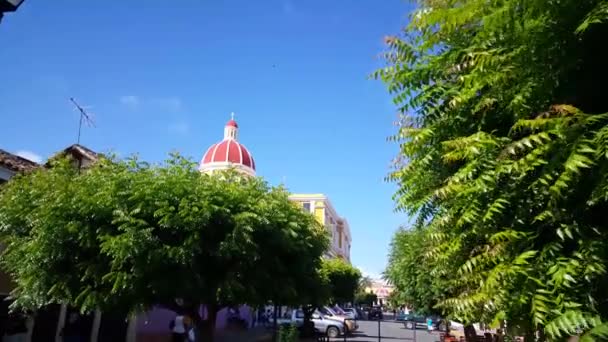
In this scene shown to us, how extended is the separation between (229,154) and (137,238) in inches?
2108

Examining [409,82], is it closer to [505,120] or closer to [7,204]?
[505,120]

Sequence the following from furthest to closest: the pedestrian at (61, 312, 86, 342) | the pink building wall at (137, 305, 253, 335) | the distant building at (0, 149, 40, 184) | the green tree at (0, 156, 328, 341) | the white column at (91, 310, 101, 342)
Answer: the pink building wall at (137, 305, 253, 335) → the white column at (91, 310, 101, 342) → the pedestrian at (61, 312, 86, 342) → the distant building at (0, 149, 40, 184) → the green tree at (0, 156, 328, 341)

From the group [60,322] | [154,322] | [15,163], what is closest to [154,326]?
[154,322]

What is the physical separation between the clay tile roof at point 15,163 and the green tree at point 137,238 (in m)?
3.66

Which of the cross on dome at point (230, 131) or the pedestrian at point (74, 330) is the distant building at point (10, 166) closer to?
the pedestrian at point (74, 330)

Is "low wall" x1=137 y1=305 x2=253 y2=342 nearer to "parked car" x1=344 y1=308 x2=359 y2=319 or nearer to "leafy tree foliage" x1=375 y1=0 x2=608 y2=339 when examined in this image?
"parked car" x1=344 y1=308 x2=359 y2=319

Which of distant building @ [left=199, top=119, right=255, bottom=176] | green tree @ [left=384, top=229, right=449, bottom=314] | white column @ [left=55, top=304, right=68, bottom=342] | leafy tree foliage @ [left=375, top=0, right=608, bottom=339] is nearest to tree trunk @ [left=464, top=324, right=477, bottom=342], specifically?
green tree @ [left=384, top=229, right=449, bottom=314]

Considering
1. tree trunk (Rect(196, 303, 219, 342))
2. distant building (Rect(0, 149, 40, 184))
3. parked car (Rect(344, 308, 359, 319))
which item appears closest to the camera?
tree trunk (Rect(196, 303, 219, 342))

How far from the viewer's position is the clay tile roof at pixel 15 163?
15887 mm

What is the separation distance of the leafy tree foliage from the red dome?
59523 mm

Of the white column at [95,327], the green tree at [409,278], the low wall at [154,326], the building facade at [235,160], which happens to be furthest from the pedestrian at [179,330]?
the building facade at [235,160]

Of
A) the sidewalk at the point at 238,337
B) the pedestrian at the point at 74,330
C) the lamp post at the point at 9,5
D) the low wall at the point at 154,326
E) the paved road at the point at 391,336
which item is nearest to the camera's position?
the lamp post at the point at 9,5

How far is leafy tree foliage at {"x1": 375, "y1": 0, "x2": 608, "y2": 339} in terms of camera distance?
228cm

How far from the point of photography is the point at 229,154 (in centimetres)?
6328
